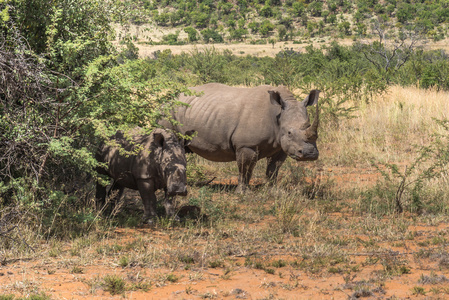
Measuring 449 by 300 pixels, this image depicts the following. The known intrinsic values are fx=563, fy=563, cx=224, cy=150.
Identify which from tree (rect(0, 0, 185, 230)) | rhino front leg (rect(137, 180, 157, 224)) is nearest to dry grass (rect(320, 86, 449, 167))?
rhino front leg (rect(137, 180, 157, 224))

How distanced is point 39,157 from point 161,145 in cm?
166

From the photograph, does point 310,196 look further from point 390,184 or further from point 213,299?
point 213,299

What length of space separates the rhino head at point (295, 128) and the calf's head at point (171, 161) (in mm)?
2462

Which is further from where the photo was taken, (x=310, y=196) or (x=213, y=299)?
(x=310, y=196)

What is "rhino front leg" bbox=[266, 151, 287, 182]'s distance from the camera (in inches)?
418

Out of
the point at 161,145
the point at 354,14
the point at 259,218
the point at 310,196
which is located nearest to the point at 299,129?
the point at 310,196

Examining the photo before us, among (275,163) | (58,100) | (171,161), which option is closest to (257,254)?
(171,161)

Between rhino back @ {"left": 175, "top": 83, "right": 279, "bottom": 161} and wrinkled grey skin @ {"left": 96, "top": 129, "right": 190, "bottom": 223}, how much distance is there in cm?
228

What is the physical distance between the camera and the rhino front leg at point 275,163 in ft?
34.8

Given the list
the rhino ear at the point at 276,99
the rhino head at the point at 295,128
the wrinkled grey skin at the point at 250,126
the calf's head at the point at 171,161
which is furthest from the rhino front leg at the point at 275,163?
the calf's head at the point at 171,161

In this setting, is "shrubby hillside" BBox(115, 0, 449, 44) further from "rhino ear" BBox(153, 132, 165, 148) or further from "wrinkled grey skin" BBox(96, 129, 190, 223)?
"rhino ear" BBox(153, 132, 165, 148)

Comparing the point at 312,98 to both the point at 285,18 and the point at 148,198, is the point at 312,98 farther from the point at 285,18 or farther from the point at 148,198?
the point at 285,18

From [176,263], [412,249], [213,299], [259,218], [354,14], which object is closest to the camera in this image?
[213,299]

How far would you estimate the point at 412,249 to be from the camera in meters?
7.01
